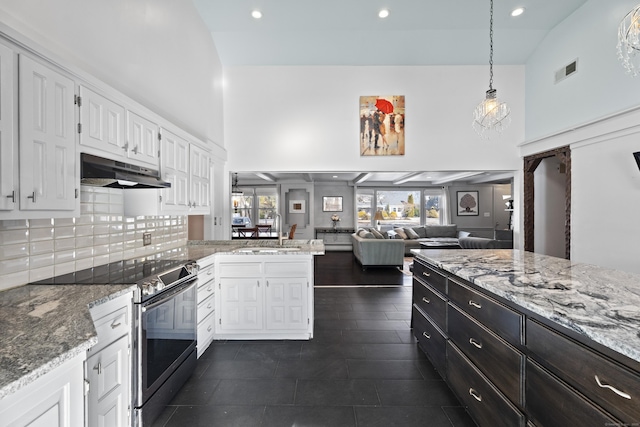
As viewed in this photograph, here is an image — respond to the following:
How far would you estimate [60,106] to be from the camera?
4.93ft

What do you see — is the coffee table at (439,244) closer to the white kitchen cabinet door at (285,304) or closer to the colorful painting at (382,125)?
the colorful painting at (382,125)

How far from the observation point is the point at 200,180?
10.6ft

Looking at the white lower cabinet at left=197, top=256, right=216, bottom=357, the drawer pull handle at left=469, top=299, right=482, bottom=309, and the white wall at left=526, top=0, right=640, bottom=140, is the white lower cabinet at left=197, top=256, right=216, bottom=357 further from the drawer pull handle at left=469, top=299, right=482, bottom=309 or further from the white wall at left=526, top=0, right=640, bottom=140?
the white wall at left=526, top=0, right=640, bottom=140

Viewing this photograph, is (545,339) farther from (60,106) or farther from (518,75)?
(518,75)

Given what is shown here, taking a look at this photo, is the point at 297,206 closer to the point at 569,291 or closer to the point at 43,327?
the point at 569,291

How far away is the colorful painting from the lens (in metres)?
4.53

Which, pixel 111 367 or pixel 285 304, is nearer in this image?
pixel 111 367

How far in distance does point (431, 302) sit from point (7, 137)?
2.84 m

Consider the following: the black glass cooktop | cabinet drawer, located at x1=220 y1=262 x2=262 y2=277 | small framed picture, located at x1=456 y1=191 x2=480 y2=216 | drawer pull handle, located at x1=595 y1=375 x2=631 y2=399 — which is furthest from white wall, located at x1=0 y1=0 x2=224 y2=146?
small framed picture, located at x1=456 y1=191 x2=480 y2=216

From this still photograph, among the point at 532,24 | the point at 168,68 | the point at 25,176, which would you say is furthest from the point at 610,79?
the point at 25,176

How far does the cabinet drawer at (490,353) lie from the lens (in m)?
1.33

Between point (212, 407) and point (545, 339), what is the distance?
2.01m

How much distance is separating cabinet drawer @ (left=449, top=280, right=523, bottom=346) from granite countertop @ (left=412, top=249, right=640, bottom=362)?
8 cm

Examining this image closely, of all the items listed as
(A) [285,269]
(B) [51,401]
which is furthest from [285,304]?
Result: (B) [51,401]
